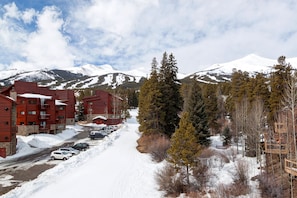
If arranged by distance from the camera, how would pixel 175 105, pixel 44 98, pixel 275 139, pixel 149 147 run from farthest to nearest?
pixel 44 98 < pixel 175 105 < pixel 149 147 < pixel 275 139

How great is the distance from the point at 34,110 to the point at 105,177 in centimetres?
3516

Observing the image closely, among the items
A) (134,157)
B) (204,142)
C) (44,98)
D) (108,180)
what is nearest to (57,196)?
(108,180)

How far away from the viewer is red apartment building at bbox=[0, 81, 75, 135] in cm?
5169

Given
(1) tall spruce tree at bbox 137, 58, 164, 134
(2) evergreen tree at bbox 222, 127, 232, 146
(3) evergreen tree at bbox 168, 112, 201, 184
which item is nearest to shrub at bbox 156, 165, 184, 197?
(3) evergreen tree at bbox 168, 112, 201, 184

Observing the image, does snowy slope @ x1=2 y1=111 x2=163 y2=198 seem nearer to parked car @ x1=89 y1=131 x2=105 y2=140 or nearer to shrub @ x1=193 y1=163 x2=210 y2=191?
shrub @ x1=193 y1=163 x2=210 y2=191

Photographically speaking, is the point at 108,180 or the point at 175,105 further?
the point at 175,105

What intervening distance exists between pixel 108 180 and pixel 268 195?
13.5 m

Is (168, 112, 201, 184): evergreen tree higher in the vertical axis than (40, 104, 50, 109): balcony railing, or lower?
lower

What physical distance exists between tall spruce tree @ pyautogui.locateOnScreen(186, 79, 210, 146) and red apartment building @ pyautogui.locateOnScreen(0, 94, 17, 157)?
26.3m

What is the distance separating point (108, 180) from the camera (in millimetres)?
24016

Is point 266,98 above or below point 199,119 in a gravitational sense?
above

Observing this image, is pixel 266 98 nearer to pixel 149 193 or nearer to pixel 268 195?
pixel 268 195

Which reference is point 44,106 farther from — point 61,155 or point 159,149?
point 159,149

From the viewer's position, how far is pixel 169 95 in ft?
126
